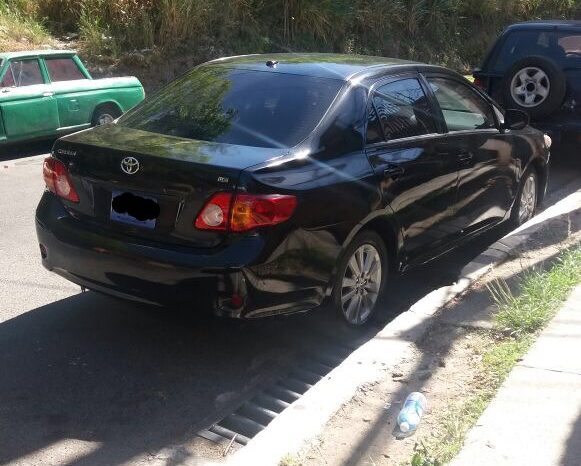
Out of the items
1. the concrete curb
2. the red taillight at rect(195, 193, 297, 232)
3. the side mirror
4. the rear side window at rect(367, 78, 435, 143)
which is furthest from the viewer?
the side mirror

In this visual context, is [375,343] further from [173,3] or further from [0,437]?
[173,3]

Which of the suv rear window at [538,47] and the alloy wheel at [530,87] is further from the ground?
the suv rear window at [538,47]

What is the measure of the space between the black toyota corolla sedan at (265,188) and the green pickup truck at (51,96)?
6.04 metres

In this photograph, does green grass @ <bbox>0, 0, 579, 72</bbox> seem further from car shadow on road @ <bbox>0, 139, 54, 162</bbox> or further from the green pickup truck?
car shadow on road @ <bbox>0, 139, 54, 162</bbox>

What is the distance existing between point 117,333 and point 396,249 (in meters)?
1.79

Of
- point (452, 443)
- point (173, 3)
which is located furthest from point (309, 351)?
point (173, 3)

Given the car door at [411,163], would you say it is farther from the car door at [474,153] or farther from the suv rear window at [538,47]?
the suv rear window at [538,47]

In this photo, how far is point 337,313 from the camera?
203 inches

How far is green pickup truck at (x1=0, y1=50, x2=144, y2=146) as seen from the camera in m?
11.3

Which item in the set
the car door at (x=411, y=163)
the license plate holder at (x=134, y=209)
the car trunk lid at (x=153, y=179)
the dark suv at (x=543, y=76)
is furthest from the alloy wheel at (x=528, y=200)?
the license plate holder at (x=134, y=209)

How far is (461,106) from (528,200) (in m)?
1.61

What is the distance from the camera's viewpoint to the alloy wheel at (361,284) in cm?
519

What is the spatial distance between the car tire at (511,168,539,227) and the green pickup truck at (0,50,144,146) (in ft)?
21.8

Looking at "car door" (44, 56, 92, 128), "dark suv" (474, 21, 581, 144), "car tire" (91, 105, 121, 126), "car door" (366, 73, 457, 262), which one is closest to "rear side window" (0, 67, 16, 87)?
"car door" (44, 56, 92, 128)
